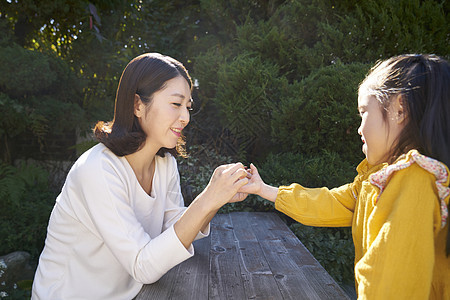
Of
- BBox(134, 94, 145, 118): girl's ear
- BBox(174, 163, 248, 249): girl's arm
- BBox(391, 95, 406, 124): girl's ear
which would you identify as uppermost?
BBox(134, 94, 145, 118): girl's ear

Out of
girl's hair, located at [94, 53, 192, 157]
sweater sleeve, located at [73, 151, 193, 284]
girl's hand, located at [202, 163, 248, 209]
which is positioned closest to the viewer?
sweater sleeve, located at [73, 151, 193, 284]

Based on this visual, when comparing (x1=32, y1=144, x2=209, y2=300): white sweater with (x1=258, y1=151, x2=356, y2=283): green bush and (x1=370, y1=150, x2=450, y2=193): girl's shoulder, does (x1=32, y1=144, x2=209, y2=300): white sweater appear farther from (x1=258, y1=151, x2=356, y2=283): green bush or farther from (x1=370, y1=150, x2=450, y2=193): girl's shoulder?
(x1=258, y1=151, x2=356, y2=283): green bush

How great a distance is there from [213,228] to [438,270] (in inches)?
73.1

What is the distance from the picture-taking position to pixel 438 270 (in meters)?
1.29

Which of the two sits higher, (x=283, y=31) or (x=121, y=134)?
(x=283, y=31)

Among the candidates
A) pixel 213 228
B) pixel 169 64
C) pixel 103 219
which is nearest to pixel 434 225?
pixel 103 219

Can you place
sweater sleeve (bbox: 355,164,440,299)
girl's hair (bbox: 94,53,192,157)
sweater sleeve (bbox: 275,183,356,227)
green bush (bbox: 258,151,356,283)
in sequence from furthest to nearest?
green bush (bbox: 258,151,356,283) < girl's hair (bbox: 94,53,192,157) < sweater sleeve (bbox: 275,183,356,227) < sweater sleeve (bbox: 355,164,440,299)

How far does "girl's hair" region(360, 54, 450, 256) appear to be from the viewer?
1.22 meters

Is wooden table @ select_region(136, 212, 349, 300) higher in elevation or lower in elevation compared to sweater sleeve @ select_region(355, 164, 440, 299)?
lower

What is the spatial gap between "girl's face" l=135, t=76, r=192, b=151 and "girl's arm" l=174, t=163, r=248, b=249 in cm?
44

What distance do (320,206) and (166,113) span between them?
1014 millimetres

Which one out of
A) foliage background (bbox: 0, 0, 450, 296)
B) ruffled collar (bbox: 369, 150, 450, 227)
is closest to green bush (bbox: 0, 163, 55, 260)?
foliage background (bbox: 0, 0, 450, 296)

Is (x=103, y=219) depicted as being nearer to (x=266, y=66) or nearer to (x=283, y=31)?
(x=266, y=66)

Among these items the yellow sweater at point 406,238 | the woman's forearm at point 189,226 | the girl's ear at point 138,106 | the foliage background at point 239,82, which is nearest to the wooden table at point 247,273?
the woman's forearm at point 189,226
